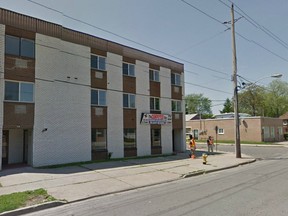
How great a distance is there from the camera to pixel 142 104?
22.4m

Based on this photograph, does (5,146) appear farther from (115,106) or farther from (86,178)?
(115,106)

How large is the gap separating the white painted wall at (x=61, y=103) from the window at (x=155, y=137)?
6.81 metres

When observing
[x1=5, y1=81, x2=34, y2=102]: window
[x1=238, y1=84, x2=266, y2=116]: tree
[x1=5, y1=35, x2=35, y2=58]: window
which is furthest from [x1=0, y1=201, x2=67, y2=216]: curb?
[x1=238, y1=84, x2=266, y2=116]: tree

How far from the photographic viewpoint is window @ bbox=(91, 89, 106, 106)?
18922 millimetres

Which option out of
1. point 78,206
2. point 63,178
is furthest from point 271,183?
point 63,178

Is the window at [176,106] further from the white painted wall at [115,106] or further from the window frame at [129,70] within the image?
the white painted wall at [115,106]

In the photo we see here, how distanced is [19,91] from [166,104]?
13.3m

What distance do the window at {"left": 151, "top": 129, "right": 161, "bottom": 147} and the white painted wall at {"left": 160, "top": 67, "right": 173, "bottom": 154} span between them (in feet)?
1.01

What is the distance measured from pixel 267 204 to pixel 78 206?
5552mm

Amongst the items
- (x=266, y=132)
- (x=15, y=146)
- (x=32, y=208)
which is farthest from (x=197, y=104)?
(x=32, y=208)

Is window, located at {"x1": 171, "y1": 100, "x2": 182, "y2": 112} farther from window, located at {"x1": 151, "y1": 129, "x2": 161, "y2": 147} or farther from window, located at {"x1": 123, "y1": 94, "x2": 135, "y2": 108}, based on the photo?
window, located at {"x1": 123, "y1": 94, "x2": 135, "y2": 108}

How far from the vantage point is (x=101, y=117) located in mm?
19188

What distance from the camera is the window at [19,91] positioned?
14.7m

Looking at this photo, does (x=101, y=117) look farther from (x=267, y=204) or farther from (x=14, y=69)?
(x=267, y=204)
